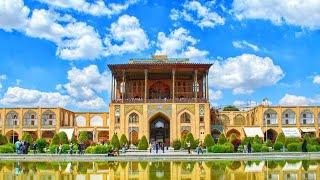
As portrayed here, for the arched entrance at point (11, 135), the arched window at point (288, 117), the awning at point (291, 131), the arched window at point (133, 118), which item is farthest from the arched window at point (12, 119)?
the arched window at point (288, 117)

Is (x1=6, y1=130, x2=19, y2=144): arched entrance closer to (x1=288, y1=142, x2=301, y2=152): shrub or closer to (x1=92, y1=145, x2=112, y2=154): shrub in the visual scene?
(x1=92, y1=145, x2=112, y2=154): shrub

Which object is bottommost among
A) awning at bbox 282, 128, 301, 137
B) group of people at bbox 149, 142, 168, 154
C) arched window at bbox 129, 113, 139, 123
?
group of people at bbox 149, 142, 168, 154

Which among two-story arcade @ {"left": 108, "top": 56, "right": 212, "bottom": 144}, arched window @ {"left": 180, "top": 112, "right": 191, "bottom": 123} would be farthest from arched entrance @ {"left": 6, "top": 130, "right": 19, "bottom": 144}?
arched window @ {"left": 180, "top": 112, "right": 191, "bottom": 123}

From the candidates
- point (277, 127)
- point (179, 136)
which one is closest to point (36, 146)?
point (179, 136)

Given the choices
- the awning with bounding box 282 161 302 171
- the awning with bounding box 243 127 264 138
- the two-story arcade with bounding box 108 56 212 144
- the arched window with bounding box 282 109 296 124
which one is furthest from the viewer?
the arched window with bounding box 282 109 296 124

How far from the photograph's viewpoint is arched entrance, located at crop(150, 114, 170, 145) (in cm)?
5194

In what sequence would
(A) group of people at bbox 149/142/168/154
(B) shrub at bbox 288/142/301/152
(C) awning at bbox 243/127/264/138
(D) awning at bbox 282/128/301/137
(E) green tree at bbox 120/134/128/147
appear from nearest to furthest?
(B) shrub at bbox 288/142/301/152
(A) group of people at bbox 149/142/168/154
(E) green tree at bbox 120/134/128/147
(C) awning at bbox 243/127/264/138
(D) awning at bbox 282/128/301/137

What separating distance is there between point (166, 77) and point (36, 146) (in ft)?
66.9

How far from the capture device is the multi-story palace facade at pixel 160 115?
50.2 meters

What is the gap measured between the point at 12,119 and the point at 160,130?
18330 millimetres

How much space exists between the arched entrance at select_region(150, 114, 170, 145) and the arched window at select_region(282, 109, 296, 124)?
14926 mm

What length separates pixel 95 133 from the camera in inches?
2275

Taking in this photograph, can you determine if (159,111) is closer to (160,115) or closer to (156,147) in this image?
(160,115)

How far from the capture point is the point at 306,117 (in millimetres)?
59188
